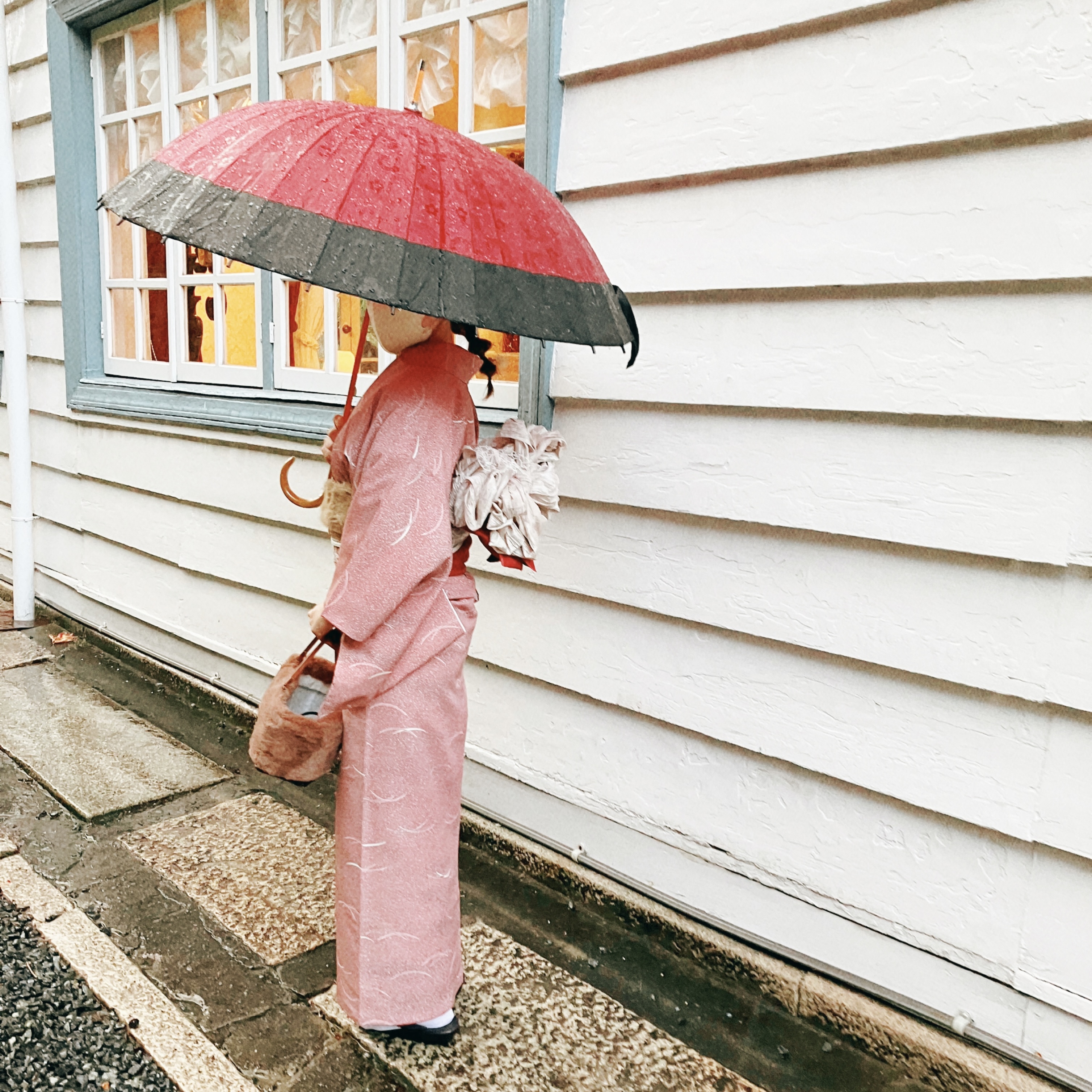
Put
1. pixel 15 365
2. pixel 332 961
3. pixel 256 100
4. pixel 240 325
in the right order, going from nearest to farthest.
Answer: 1. pixel 332 961
2. pixel 256 100
3. pixel 240 325
4. pixel 15 365

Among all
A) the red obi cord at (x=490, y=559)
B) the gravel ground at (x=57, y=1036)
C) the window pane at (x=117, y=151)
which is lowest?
the gravel ground at (x=57, y=1036)

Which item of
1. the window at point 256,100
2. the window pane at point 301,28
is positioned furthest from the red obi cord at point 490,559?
the window pane at point 301,28

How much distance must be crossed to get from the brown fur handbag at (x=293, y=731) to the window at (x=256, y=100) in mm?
1170

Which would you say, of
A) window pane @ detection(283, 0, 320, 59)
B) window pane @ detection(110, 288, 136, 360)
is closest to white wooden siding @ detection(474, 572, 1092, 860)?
window pane @ detection(283, 0, 320, 59)

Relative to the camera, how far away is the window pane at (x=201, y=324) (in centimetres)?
396

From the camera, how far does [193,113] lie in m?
3.90

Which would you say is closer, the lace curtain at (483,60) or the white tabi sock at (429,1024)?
the white tabi sock at (429,1024)

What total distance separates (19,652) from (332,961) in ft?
9.90

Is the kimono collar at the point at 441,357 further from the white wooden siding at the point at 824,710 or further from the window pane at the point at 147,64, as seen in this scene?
the window pane at the point at 147,64

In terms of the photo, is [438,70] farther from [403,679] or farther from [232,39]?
[403,679]

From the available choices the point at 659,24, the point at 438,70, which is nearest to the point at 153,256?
the point at 438,70

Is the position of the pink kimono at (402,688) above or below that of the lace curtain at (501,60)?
below

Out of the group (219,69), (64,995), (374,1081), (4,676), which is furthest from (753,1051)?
(219,69)

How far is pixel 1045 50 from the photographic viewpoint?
169 centimetres
